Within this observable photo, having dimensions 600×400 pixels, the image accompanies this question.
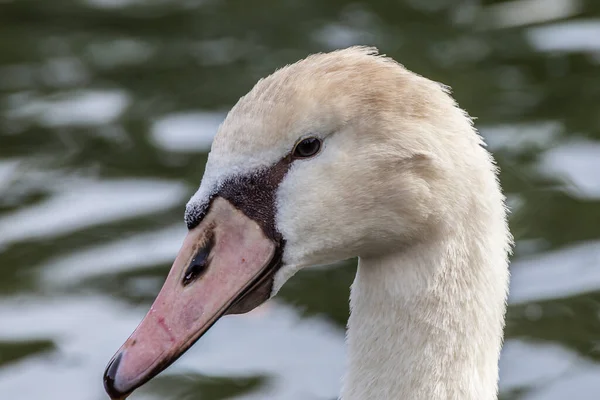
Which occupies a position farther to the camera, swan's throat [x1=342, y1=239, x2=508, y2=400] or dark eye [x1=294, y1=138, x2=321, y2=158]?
swan's throat [x1=342, y1=239, x2=508, y2=400]

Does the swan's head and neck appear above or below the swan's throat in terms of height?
above

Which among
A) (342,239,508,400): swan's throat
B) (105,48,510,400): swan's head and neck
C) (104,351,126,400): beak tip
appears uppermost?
(105,48,510,400): swan's head and neck

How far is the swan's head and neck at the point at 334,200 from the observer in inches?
164

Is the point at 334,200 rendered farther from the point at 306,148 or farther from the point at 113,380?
the point at 113,380

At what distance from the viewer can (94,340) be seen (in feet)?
22.4

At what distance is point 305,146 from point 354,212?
0.83ft

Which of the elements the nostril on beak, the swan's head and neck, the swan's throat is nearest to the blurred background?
the swan's throat

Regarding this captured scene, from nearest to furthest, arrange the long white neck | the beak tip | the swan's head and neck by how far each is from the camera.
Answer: the beak tip < the swan's head and neck < the long white neck

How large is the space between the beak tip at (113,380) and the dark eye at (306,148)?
2.58 ft

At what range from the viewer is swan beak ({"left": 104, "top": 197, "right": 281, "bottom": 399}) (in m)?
4.10

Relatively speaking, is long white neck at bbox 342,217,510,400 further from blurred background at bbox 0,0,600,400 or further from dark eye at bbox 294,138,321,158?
blurred background at bbox 0,0,600,400

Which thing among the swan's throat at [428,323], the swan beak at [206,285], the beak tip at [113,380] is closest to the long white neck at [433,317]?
the swan's throat at [428,323]

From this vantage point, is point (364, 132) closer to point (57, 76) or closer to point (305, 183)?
point (305, 183)

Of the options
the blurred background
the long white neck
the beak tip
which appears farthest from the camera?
the blurred background
